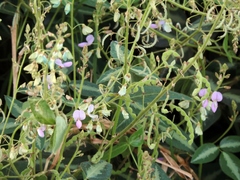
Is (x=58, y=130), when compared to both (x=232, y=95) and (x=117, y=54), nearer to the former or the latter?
(x=117, y=54)

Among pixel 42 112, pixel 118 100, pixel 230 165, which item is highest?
pixel 42 112

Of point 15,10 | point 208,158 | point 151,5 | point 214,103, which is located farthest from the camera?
point 15,10

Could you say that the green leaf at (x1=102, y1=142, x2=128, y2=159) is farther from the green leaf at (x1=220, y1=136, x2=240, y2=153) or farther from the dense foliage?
the green leaf at (x1=220, y1=136, x2=240, y2=153)

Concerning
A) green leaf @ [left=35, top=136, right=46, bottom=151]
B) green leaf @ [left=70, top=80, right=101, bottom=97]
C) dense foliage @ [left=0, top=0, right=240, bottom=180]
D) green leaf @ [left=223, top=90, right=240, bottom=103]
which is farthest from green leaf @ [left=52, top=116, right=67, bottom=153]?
green leaf @ [left=223, top=90, right=240, bottom=103]

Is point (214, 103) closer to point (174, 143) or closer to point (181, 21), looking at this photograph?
point (174, 143)

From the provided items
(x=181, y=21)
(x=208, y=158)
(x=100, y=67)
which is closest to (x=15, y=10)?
(x=100, y=67)

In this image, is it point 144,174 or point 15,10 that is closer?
point 144,174

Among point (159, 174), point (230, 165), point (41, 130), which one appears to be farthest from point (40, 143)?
point (230, 165)
